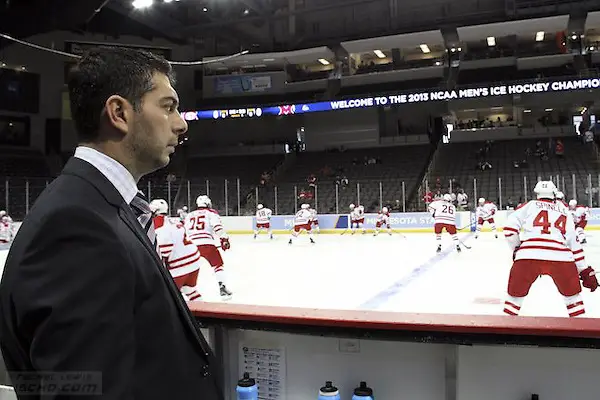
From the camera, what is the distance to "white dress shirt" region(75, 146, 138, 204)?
107cm

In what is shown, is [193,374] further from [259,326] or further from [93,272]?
[259,326]

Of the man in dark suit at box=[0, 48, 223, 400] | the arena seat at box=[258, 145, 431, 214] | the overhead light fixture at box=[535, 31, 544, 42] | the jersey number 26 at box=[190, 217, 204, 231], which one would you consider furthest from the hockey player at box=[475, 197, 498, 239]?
the man in dark suit at box=[0, 48, 223, 400]

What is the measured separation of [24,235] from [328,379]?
52.8 inches

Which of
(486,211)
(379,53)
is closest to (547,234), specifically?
(486,211)

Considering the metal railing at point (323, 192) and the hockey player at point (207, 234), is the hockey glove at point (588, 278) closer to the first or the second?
the hockey player at point (207, 234)

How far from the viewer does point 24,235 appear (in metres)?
0.92

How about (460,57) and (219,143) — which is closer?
(460,57)

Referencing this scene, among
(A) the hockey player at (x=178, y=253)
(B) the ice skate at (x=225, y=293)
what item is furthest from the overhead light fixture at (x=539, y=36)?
(A) the hockey player at (x=178, y=253)

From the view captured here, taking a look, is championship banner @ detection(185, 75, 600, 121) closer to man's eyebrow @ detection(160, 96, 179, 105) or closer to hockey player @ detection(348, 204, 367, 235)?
hockey player @ detection(348, 204, 367, 235)

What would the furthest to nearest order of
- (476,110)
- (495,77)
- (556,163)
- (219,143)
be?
(219,143), (476,110), (495,77), (556,163)

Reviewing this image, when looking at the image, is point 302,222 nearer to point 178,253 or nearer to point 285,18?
point 178,253

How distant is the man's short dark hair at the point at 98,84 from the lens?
3.56ft

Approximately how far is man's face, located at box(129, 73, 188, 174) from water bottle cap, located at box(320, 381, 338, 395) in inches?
43.2

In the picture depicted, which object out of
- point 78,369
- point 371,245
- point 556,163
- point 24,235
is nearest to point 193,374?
point 78,369
